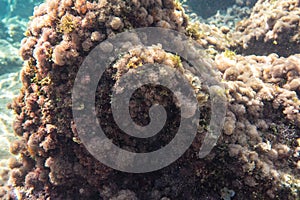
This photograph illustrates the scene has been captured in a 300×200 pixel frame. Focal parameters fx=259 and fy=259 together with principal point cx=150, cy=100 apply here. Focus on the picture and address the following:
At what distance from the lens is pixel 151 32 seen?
3.97 meters

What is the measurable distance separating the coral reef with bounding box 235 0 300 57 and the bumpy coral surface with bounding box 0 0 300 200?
2.51 meters

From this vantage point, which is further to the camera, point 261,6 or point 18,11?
point 18,11

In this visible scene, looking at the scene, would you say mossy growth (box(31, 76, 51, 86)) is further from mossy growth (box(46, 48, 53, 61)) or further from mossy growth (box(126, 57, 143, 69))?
mossy growth (box(126, 57, 143, 69))

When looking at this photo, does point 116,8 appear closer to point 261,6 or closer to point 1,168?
point 1,168

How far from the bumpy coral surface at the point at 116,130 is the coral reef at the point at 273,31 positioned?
2.51 m

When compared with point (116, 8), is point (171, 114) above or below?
below

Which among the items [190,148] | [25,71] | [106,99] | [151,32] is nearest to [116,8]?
[151,32]

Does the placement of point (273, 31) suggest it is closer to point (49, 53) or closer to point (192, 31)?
point (192, 31)

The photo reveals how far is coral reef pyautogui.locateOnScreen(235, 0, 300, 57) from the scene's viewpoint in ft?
20.7

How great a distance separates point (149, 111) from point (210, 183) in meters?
1.36

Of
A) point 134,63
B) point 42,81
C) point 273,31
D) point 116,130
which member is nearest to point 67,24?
point 42,81

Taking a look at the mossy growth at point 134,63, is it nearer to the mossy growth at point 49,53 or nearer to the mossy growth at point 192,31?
the mossy growth at point 49,53

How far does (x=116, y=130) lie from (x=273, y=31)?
5.12 meters

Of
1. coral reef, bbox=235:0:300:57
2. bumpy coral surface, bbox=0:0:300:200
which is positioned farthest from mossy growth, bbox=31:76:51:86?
coral reef, bbox=235:0:300:57
